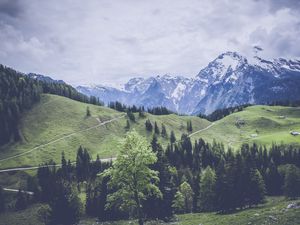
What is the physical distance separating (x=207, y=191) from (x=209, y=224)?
39.1 m

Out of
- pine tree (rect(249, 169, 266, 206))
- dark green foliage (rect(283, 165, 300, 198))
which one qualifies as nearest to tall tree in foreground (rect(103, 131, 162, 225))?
pine tree (rect(249, 169, 266, 206))

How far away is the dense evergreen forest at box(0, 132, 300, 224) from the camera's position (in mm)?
59781

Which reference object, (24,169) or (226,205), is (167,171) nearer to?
(226,205)

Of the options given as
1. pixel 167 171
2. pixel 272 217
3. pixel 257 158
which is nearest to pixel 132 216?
pixel 167 171

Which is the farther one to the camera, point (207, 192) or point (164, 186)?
point (207, 192)

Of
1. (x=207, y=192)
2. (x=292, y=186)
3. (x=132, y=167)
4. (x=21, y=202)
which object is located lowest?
(x=21, y=202)

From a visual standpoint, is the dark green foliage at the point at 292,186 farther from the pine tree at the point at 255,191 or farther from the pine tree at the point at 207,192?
the pine tree at the point at 207,192

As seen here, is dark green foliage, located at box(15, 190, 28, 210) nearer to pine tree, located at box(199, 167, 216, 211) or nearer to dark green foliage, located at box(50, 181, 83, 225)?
dark green foliage, located at box(50, 181, 83, 225)

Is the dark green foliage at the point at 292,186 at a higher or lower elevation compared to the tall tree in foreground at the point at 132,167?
lower

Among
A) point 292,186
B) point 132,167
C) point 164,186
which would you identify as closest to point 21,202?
point 164,186

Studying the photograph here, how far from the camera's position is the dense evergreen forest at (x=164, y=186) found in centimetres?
5978

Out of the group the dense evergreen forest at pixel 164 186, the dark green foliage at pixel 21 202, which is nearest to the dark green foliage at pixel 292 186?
the dense evergreen forest at pixel 164 186

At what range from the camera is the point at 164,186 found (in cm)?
8525

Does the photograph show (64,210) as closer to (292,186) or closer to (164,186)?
(164,186)
